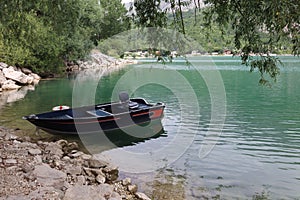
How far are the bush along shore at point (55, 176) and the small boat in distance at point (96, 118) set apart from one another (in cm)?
143

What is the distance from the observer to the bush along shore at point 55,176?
596cm

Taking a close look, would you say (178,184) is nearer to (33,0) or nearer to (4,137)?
(33,0)

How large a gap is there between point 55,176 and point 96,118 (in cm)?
556

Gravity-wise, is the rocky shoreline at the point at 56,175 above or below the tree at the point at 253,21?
below

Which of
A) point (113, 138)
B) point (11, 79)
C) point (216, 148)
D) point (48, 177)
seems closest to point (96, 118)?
point (113, 138)

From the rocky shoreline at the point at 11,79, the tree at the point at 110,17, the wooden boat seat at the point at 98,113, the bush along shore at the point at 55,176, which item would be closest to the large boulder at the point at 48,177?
the bush along shore at the point at 55,176

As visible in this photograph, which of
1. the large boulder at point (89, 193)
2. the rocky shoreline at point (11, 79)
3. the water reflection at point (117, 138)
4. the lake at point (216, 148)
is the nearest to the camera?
the large boulder at point (89, 193)

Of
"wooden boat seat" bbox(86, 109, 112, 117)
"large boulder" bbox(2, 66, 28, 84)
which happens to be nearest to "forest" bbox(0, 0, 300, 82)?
"wooden boat seat" bbox(86, 109, 112, 117)

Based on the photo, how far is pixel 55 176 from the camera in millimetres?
7082

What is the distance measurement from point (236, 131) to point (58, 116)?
714cm

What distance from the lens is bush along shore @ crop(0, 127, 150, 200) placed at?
596 cm

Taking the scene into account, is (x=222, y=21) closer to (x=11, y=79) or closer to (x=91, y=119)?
(x=91, y=119)

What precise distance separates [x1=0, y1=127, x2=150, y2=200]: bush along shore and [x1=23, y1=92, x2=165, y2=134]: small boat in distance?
4.69 feet

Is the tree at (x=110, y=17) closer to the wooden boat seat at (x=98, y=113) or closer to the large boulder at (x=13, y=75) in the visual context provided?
the large boulder at (x=13, y=75)
